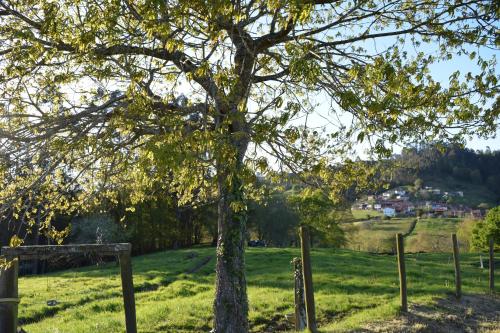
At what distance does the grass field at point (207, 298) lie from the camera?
13.0 meters

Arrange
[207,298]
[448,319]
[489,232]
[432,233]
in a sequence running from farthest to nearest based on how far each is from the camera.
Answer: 1. [432,233]
2. [489,232]
3. [207,298]
4. [448,319]

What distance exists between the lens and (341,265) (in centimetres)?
2775

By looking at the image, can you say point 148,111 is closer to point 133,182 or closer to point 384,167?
point 133,182

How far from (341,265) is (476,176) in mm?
117926

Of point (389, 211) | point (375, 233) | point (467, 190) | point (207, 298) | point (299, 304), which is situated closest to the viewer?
point (299, 304)

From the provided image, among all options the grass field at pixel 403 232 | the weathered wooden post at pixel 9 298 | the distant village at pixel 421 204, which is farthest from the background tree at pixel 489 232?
the distant village at pixel 421 204

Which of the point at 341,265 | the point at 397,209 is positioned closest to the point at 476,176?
the point at 397,209

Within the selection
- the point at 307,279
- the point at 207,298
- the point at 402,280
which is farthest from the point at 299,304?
the point at 207,298

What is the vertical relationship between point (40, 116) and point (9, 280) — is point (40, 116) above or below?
above

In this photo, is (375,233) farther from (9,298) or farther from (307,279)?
(9,298)

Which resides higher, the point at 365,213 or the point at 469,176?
the point at 469,176

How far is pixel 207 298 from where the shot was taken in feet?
56.4

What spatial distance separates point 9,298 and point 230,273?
398cm

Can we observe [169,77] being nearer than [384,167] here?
Yes
